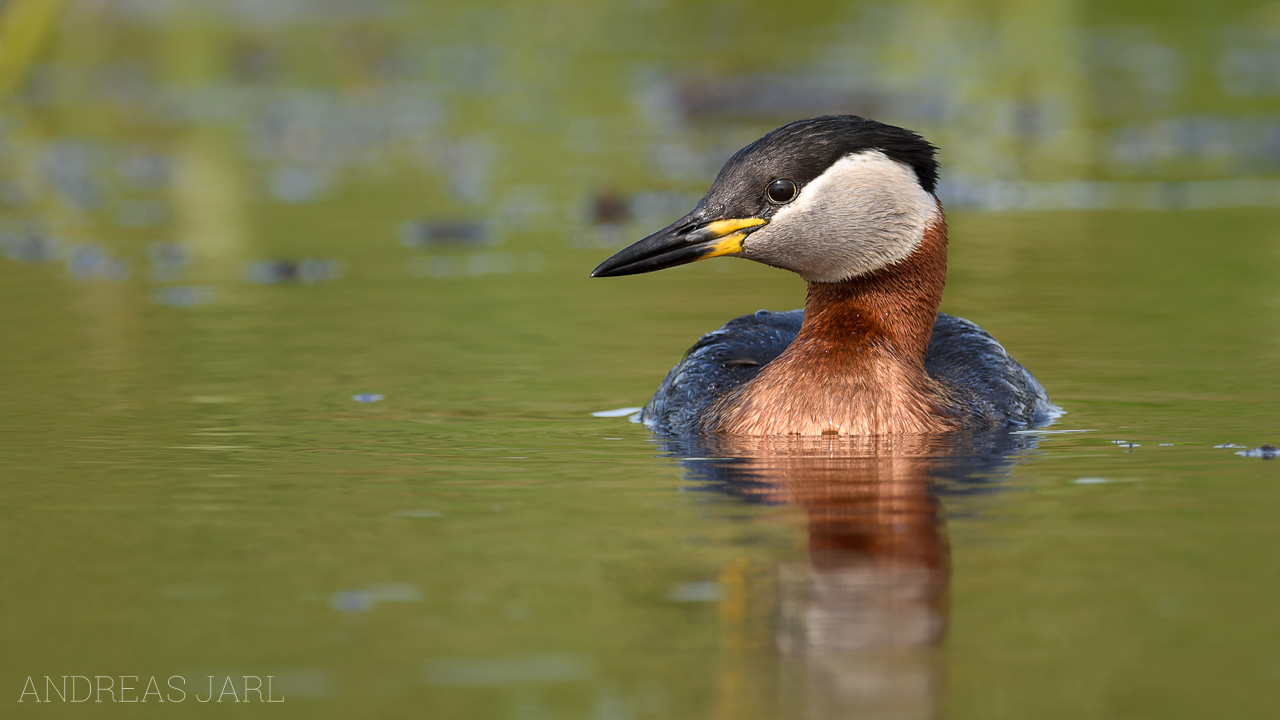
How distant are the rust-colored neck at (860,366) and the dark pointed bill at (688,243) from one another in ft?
2.00

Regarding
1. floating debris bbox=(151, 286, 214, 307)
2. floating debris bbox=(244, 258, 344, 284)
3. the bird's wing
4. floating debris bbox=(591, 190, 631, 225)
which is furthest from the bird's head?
floating debris bbox=(591, 190, 631, 225)

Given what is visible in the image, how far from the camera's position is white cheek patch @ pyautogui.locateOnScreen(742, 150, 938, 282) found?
28.5 feet

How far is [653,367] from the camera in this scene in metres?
10.5

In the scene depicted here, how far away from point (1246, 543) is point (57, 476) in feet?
15.1

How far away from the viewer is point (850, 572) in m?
5.88

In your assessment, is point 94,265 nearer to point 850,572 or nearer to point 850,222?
point 850,222

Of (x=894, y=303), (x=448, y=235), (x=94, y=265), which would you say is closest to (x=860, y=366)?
(x=894, y=303)

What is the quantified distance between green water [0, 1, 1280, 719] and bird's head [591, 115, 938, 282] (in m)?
0.98

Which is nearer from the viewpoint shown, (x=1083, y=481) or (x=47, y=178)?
(x=1083, y=481)

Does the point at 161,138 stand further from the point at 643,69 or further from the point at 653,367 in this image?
the point at 653,367

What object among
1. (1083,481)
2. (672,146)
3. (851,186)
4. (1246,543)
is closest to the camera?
(1246,543)

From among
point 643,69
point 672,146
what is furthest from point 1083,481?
point 643,69

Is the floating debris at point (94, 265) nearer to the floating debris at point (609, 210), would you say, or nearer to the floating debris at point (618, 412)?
the floating debris at point (609, 210)

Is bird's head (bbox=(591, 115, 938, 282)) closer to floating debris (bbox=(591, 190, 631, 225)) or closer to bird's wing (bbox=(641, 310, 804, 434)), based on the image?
bird's wing (bbox=(641, 310, 804, 434))
